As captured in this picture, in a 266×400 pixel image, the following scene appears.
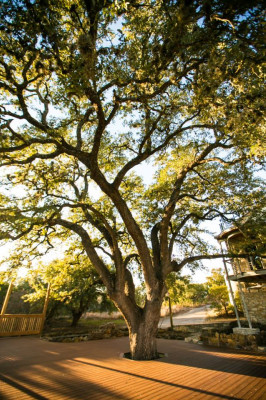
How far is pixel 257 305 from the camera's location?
15117mm

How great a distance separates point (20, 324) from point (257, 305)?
17382mm

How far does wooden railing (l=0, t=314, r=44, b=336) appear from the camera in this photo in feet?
43.6

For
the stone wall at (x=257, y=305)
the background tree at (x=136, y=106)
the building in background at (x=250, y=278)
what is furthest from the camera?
the stone wall at (x=257, y=305)

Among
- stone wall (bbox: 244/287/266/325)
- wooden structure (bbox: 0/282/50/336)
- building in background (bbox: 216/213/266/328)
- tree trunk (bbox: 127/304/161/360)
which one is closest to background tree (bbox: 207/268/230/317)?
building in background (bbox: 216/213/266/328)

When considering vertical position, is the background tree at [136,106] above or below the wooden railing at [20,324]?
above

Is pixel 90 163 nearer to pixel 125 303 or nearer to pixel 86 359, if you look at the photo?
pixel 125 303

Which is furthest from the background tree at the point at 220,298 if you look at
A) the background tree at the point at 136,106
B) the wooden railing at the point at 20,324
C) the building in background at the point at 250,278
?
the wooden railing at the point at 20,324

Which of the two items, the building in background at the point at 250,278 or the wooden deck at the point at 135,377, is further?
the building in background at the point at 250,278

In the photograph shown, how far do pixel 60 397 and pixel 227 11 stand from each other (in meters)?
7.96

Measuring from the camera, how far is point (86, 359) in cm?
707

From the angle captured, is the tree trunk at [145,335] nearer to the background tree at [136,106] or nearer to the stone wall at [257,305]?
the background tree at [136,106]

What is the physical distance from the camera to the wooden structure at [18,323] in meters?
13.3

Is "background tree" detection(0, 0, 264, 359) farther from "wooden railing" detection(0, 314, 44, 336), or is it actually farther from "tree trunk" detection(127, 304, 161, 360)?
"wooden railing" detection(0, 314, 44, 336)

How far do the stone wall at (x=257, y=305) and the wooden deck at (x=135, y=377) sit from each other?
32.3 feet
